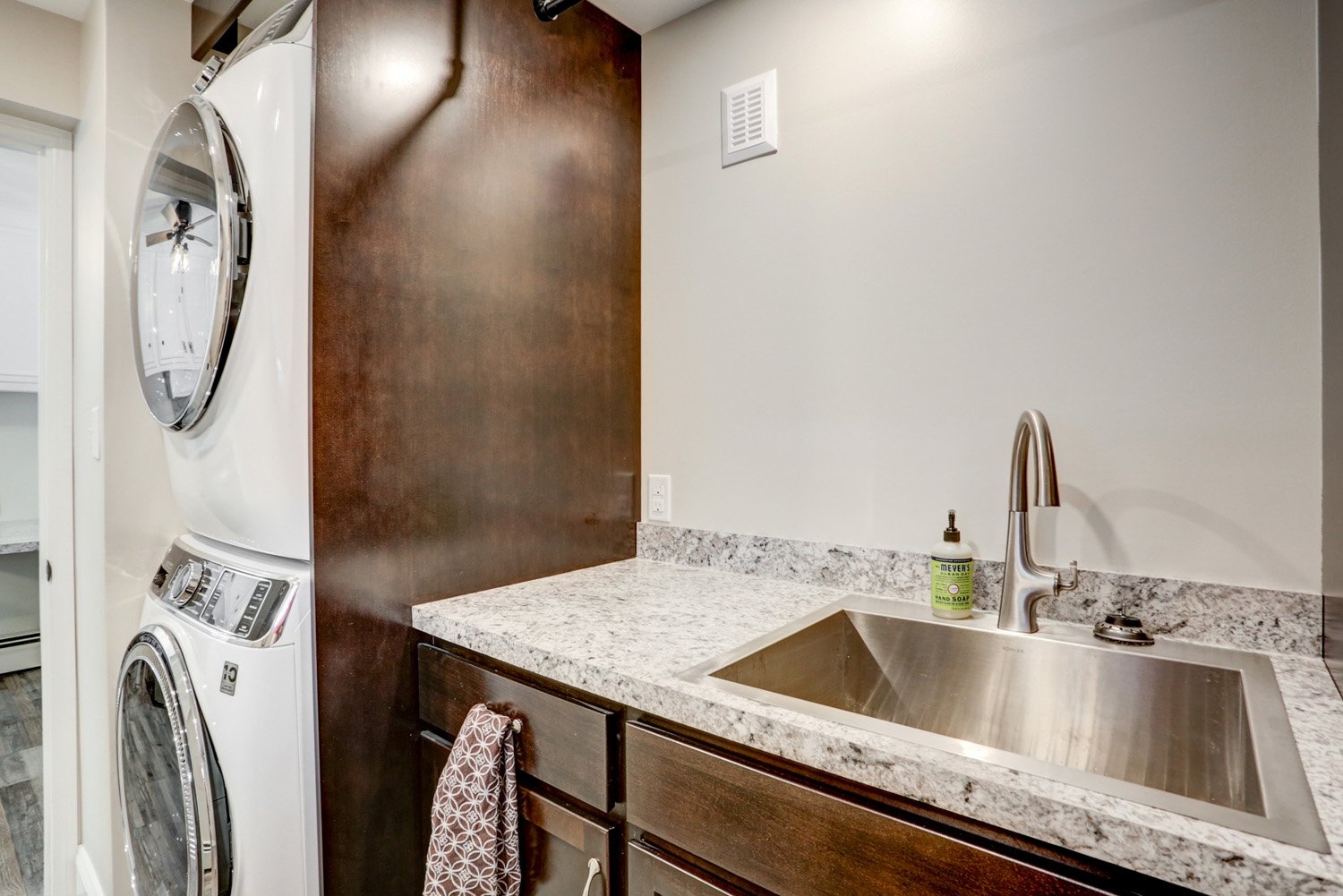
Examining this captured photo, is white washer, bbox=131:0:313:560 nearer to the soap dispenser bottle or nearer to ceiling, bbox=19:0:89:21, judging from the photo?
ceiling, bbox=19:0:89:21

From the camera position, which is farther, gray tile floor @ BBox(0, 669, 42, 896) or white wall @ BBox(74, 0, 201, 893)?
gray tile floor @ BBox(0, 669, 42, 896)

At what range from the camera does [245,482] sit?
3.76 ft

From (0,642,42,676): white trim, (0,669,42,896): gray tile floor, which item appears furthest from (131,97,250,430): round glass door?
(0,642,42,676): white trim

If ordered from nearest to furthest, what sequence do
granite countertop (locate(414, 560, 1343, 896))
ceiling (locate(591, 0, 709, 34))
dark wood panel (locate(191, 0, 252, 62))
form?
granite countertop (locate(414, 560, 1343, 896)) < dark wood panel (locate(191, 0, 252, 62)) < ceiling (locate(591, 0, 709, 34))

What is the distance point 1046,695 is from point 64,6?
2.61m

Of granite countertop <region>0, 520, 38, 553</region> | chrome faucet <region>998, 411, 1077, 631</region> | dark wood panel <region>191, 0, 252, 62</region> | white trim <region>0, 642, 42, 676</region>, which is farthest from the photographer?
white trim <region>0, 642, 42, 676</region>

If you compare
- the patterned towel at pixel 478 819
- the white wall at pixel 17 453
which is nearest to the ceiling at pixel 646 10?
the patterned towel at pixel 478 819

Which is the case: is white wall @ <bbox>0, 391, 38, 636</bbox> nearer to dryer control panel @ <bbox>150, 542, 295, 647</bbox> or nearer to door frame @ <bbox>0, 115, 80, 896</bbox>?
door frame @ <bbox>0, 115, 80, 896</bbox>

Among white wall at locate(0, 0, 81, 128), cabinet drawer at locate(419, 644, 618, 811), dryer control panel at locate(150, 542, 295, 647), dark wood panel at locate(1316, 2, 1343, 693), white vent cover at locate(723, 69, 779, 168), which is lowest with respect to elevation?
cabinet drawer at locate(419, 644, 618, 811)

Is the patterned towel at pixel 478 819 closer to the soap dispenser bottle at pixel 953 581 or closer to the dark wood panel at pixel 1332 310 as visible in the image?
the soap dispenser bottle at pixel 953 581

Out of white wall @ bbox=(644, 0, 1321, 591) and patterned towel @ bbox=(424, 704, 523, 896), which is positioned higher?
white wall @ bbox=(644, 0, 1321, 591)

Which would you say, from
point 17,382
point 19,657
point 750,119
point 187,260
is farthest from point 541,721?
point 19,657

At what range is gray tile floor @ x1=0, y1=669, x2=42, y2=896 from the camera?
73.1 inches

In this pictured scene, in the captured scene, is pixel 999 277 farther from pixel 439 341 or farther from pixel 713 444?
pixel 439 341
